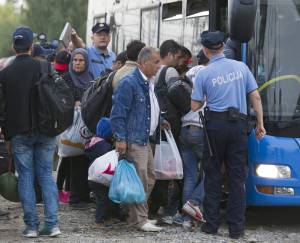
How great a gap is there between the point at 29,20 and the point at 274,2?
159 ft

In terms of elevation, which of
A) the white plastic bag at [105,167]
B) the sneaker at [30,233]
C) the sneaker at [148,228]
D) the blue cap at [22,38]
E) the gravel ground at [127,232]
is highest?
the blue cap at [22,38]

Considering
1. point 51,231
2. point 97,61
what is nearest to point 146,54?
point 51,231

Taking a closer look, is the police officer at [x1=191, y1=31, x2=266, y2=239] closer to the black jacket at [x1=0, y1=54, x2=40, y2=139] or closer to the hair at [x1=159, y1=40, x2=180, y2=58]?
the hair at [x1=159, y1=40, x2=180, y2=58]

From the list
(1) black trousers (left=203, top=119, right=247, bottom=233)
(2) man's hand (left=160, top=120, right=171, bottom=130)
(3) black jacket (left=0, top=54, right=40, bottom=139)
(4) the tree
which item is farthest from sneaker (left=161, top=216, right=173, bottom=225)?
(4) the tree

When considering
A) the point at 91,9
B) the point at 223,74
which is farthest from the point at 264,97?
the point at 91,9

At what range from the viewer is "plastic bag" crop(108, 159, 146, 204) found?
7.28m

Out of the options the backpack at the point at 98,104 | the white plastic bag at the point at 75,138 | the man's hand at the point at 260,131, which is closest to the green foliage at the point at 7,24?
the white plastic bag at the point at 75,138

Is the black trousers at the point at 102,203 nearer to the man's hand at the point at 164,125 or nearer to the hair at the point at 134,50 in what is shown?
the man's hand at the point at 164,125

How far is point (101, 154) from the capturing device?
26.2 ft

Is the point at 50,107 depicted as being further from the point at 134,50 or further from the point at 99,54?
the point at 99,54

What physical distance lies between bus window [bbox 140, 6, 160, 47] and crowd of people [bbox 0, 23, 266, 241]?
2616mm

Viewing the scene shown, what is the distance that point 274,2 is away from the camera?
7895 millimetres

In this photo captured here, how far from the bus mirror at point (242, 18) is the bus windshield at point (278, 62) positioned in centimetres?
57

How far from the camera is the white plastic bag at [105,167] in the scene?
24.7ft
